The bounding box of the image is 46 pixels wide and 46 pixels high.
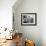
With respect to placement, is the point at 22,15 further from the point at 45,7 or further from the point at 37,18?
the point at 45,7

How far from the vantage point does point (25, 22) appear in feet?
16.6

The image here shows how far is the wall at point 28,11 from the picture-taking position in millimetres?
5059

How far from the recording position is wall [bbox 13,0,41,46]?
16.6 ft

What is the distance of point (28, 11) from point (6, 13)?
4.04 feet

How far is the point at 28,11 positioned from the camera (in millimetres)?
5066

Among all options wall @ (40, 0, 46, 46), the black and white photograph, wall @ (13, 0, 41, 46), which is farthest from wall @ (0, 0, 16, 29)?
wall @ (40, 0, 46, 46)

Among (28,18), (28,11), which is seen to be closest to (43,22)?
(28,18)

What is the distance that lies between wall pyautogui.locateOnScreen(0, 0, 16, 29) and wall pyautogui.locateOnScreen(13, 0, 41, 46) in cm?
85

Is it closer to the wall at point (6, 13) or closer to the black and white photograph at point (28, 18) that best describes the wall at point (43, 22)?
the black and white photograph at point (28, 18)

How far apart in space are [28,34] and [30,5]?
129 cm

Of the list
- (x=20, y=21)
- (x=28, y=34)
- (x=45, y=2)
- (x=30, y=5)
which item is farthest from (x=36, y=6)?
(x=28, y=34)

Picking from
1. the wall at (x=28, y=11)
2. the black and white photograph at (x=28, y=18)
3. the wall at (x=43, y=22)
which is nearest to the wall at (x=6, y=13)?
the wall at (x=28, y=11)

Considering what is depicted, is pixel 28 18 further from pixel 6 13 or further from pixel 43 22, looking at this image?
pixel 6 13

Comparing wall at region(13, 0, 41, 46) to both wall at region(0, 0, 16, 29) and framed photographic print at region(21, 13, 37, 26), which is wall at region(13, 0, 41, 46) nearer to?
framed photographic print at region(21, 13, 37, 26)
